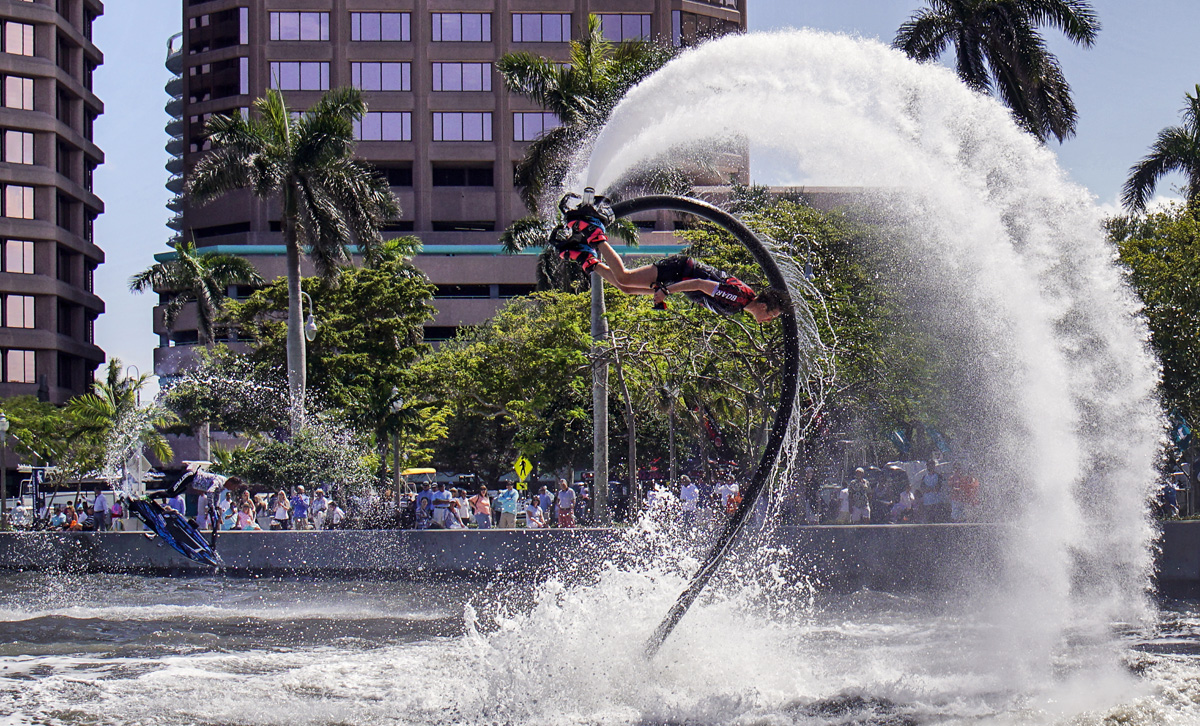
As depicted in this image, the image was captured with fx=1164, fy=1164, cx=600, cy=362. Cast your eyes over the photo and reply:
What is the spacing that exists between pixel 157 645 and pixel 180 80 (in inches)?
3420

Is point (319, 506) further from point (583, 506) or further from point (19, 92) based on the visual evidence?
point (19, 92)

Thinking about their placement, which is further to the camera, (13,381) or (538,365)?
(13,381)

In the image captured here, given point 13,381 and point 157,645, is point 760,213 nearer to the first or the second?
point 157,645

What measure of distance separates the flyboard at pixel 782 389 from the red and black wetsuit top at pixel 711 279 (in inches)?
21.7

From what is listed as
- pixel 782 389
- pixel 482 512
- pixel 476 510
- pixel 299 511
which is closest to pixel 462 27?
pixel 299 511

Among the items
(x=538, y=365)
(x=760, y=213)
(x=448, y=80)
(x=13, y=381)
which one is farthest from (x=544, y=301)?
(x=13, y=381)

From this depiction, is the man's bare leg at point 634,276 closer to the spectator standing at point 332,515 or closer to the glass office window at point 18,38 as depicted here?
the spectator standing at point 332,515

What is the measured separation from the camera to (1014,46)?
32438 mm

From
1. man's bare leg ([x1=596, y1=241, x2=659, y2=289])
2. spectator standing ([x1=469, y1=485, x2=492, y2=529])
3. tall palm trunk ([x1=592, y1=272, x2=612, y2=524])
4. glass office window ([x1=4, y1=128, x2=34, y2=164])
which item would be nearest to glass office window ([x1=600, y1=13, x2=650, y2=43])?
glass office window ([x1=4, y1=128, x2=34, y2=164])

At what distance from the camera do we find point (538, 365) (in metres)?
49.0

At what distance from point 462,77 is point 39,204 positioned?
33.2m

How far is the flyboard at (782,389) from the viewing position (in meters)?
13.4

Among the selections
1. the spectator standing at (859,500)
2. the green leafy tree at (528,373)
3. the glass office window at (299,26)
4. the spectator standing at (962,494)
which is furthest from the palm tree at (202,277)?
the glass office window at (299,26)

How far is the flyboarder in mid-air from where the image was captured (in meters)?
12.5
